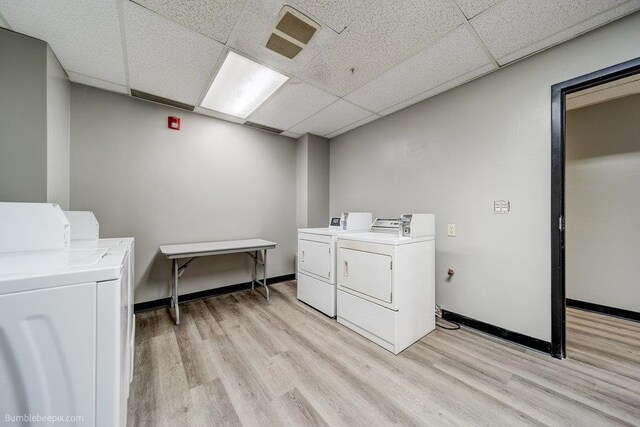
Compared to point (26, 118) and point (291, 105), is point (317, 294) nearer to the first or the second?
point (291, 105)

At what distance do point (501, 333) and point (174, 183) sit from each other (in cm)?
374

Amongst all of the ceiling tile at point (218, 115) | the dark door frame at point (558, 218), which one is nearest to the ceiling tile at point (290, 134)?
the ceiling tile at point (218, 115)

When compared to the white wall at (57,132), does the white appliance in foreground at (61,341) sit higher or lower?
lower

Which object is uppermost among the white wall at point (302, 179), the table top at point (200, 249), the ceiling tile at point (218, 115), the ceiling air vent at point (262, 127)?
the ceiling tile at point (218, 115)

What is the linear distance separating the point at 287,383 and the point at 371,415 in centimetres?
56

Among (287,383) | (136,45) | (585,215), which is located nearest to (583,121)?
(585,215)

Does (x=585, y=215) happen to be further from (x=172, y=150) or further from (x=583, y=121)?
(x=172, y=150)

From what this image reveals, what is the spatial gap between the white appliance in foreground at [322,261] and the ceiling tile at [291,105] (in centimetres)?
133

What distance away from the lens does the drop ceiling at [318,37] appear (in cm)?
145

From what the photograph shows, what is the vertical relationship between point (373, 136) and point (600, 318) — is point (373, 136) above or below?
above

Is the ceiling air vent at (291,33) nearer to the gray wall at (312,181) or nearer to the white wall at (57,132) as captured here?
the white wall at (57,132)

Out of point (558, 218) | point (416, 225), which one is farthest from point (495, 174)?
point (416, 225)

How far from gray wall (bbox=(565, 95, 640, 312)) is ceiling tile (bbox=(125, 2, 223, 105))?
394 centimetres

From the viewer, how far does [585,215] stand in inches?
104
